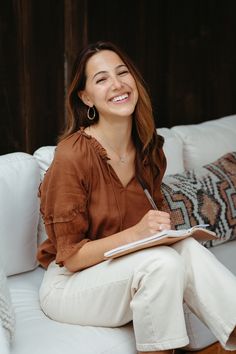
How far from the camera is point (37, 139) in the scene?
2744 millimetres

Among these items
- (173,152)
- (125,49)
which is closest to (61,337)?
(173,152)

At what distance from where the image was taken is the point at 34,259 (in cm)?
230

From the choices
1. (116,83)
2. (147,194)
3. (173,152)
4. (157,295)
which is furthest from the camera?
(173,152)

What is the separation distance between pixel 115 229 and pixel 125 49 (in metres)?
1.17

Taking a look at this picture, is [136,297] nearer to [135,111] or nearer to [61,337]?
[61,337]

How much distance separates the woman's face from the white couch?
36 cm

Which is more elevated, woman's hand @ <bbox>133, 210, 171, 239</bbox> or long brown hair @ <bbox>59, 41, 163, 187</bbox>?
long brown hair @ <bbox>59, 41, 163, 187</bbox>

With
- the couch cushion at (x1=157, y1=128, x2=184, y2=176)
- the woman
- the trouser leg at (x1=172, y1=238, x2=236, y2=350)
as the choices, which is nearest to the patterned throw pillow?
the couch cushion at (x1=157, y1=128, x2=184, y2=176)

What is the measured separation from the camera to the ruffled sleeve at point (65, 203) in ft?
6.36

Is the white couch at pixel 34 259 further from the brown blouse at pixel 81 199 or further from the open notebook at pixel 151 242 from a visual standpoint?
the open notebook at pixel 151 242

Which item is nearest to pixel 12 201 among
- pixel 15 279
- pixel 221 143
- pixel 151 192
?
pixel 15 279

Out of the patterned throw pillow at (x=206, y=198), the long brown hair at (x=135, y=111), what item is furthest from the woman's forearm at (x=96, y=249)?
the patterned throw pillow at (x=206, y=198)

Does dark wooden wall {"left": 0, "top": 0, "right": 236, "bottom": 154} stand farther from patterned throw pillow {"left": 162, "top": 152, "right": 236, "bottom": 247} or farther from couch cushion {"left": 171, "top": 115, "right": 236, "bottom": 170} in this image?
patterned throw pillow {"left": 162, "top": 152, "right": 236, "bottom": 247}

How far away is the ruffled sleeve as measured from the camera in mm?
1939
